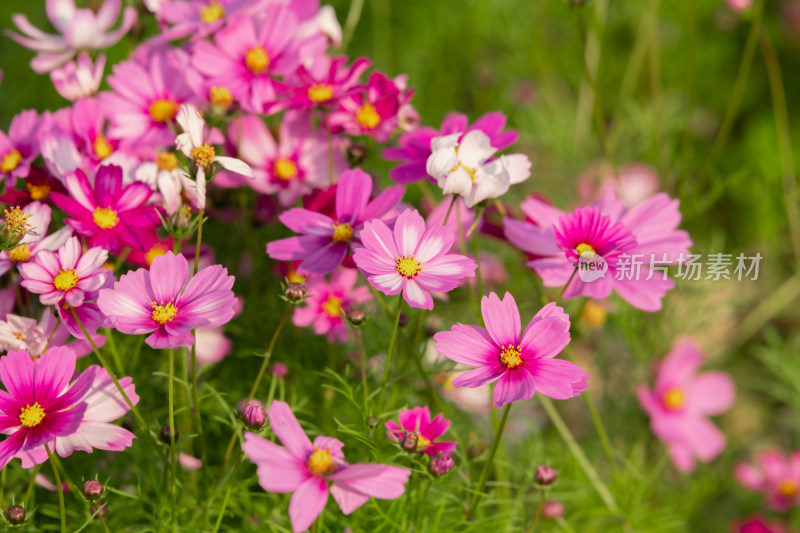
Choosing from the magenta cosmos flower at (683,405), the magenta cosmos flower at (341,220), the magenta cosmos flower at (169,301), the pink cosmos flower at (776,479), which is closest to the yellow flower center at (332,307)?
the magenta cosmos flower at (341,220)

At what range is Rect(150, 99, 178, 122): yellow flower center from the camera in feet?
2.65

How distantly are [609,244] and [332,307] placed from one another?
305 mm

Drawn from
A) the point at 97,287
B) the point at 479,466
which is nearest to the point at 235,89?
the point at 97,287

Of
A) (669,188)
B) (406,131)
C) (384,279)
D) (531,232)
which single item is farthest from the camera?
(669,188)

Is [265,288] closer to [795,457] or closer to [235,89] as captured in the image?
[235,89]

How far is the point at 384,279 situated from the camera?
0.58 metres

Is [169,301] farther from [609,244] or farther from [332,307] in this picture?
[609,244]

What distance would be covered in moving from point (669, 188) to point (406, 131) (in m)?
0.56

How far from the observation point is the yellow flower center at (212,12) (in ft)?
2.71

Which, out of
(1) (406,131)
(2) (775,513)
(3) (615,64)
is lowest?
(2) (775,513)

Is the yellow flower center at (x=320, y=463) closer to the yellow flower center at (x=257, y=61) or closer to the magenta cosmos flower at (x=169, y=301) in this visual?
the magenta cosmos flower at (x=169, y=301)

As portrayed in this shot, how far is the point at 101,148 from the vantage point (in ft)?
2.56

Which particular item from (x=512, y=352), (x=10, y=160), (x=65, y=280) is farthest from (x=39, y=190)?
A: (x=512, y=352)

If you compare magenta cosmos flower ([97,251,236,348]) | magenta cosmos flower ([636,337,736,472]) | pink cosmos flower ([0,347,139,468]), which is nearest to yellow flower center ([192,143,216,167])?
magenta cosmos flower ([97,251,236,348])
